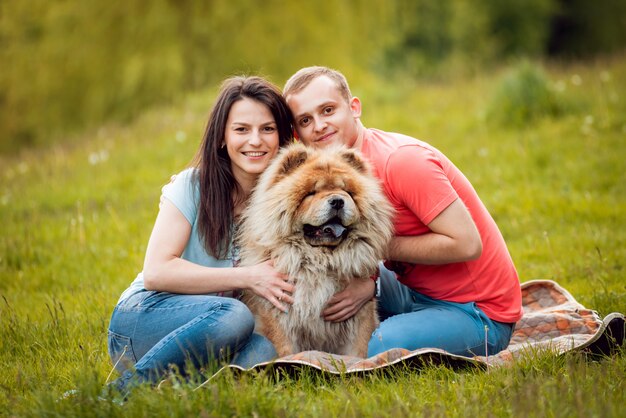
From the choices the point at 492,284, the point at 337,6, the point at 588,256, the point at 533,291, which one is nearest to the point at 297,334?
the point at 492,284

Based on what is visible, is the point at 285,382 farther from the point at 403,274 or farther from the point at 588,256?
the point at 588,256

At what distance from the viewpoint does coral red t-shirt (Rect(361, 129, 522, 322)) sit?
323 cm

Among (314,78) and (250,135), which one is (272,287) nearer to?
(250,135)

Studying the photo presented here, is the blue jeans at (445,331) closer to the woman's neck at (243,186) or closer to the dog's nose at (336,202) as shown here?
the dog's nose at (336,202)

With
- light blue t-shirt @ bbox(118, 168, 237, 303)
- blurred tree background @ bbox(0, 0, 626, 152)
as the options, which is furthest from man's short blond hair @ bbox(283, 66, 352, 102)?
blurred tree background @ bbox(0, 0, 626, 152)

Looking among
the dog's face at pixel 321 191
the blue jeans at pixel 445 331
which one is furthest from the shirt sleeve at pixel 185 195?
the blue jeans at pixel 445 331

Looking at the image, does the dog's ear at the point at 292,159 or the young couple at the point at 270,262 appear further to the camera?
the dog's ear at the point at 292,159

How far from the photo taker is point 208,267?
332 centimetres

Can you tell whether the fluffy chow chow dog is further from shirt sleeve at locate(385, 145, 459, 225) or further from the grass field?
the grass field

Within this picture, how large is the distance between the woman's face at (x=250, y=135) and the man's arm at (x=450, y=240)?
0.97m

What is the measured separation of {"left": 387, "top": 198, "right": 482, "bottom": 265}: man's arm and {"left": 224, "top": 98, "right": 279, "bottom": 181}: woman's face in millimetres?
967

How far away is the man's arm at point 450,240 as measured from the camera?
3145 mm

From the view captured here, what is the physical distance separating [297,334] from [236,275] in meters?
0.44

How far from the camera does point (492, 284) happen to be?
3.39 meters
